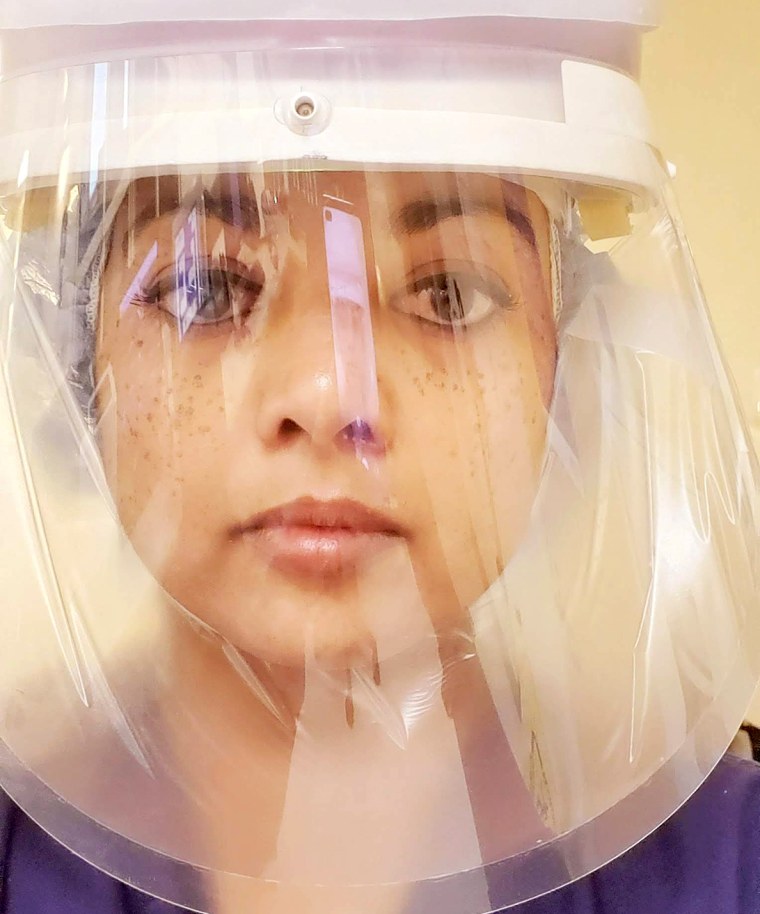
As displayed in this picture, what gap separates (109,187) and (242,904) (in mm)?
549

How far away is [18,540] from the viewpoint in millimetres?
681

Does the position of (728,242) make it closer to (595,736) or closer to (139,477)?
(595,736)

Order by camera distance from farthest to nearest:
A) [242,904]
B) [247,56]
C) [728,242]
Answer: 1. [728,242]
2. [242,904]
3. [247,56]

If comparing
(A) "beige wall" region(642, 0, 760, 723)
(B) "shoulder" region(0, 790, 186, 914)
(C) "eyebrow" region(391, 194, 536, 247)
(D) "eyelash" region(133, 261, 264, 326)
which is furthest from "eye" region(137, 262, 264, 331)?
(A) "beige wall" region(642, 0, 760, 723)

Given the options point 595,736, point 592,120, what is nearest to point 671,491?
point 595,736

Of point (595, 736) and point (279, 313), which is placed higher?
point (279, 313)

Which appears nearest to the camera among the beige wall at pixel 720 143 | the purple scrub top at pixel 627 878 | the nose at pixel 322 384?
the nose at pixel 322 384

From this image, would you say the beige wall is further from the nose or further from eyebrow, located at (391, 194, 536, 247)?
the nose

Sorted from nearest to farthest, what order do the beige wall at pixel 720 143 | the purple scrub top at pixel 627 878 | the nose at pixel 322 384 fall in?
the nose at pixel 322 384 < the purple scrub top at pixel 627 878 < the beige wall at pixel 720 143

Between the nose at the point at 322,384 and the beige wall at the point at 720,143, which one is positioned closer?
the nose at the point at 322,384

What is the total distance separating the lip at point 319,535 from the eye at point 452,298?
14 centimetres

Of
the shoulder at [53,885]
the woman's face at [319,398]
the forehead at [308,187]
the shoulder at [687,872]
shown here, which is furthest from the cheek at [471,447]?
the shoulder at [53,885]

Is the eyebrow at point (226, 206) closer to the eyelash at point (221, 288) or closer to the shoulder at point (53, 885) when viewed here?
the eyelash at point (221, 288)

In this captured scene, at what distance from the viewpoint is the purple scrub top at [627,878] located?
633 millimetres
